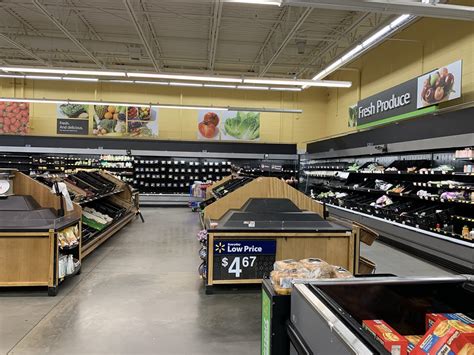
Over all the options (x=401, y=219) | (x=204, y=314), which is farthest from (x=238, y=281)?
(x=401, y=219)

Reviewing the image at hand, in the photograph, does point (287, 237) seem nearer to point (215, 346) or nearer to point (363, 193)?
point (215, 346)

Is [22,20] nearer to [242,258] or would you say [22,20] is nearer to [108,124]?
[108,124]

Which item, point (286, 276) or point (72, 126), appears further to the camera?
point (72, 126)

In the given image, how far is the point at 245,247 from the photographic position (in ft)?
14.2

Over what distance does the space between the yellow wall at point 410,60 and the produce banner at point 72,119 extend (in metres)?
9.97

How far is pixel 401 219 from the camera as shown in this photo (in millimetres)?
7125

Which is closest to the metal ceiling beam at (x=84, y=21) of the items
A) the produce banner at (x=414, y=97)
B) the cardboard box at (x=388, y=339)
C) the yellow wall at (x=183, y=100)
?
A: the yellow wall at (x=183, y=100)

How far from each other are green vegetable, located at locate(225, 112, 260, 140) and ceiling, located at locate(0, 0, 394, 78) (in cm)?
179

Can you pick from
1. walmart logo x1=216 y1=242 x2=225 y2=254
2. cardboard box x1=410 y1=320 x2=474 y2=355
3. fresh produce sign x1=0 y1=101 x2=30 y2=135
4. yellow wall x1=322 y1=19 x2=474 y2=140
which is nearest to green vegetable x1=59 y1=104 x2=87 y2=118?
fresh produce sign x1=0 y1=101 x2=30 y2=135

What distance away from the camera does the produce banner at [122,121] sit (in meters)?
14.3

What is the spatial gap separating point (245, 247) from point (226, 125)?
10846 millimetres

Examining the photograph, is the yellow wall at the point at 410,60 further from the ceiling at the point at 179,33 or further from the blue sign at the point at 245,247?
the blue sign at the point at 245,247

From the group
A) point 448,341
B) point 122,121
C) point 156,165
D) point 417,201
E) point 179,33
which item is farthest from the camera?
point 156,165

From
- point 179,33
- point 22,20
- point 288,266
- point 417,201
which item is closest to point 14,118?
point 22,20
